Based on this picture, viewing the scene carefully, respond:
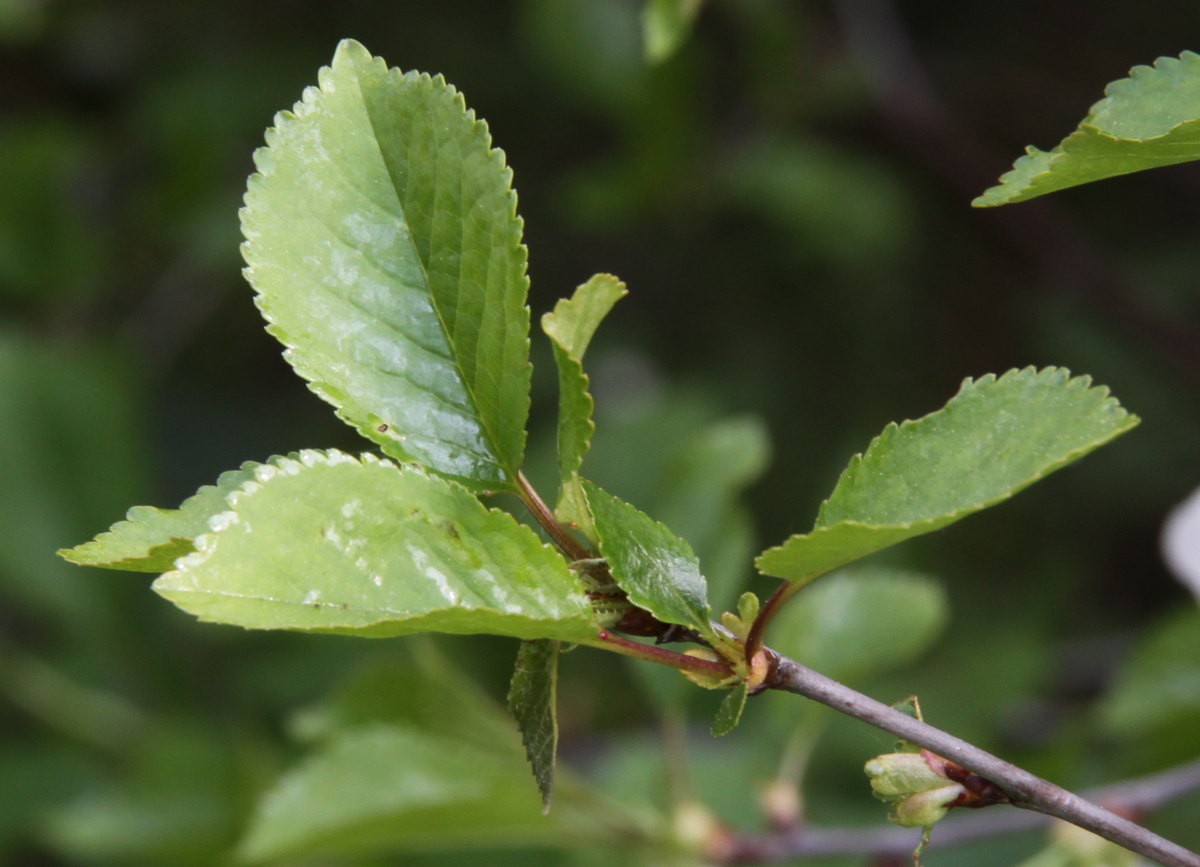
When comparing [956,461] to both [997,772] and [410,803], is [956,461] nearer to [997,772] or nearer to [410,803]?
[997,772]

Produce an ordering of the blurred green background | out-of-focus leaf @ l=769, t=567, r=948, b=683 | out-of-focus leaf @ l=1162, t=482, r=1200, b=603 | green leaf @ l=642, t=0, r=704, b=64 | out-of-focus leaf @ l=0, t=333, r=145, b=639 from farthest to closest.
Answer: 1. out-of-focus leaf @ l=0, t=333, r=145, b=639
2. the blurred green background
3. out-of-focus leaf @ l=769, t=567, r=948, b=683
4. out-of-focus leaf @ l=1162, t=482, r=1200, b=603
5. green leaf @ l=642, t=0, r=704, b=64

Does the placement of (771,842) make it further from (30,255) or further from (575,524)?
(30,255)

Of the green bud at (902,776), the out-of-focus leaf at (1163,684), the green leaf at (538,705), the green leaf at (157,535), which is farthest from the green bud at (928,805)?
the out-of-focus leaf at (1163,684)

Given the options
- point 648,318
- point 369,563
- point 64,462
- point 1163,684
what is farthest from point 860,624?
point 64,462

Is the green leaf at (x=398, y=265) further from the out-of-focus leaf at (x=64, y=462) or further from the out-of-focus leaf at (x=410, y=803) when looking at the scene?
the out-of-focus leaf at (x=64, y=462)

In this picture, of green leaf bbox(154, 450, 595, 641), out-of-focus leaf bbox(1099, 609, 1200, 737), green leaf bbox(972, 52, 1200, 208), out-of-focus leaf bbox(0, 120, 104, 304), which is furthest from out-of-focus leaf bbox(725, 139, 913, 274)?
green leaf bbox(154, 450, 595, 641)

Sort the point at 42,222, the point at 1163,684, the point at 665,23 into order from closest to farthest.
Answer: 1. the point at 665,23
2. the point at 1163,684
3. the point at 42,222

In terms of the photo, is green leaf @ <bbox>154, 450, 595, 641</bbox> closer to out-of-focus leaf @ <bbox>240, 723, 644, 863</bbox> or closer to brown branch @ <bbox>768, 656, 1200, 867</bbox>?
brown branch @ <bbox>768, 656, 1200, 867</bbox>
